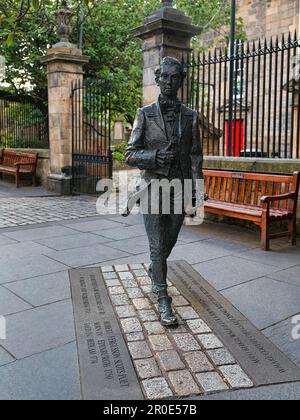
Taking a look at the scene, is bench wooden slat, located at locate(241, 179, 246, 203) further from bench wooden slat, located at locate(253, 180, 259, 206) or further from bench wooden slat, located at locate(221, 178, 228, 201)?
bench wooden slat, located at locate(221, 178, 228, 201)

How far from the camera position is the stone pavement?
280cm

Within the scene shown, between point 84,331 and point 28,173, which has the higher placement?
point 28,173

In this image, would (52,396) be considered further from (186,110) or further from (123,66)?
(123,66)

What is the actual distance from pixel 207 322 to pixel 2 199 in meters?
8.30

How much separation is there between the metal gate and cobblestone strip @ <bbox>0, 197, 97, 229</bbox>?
0.71 metres

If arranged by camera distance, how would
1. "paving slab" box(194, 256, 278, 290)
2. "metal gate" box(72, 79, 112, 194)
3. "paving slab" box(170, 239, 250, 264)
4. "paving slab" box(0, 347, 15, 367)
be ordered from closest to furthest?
"paving slab" box(0, 347, 15, 367), "paving slab" box(194, 256, 278, 290), "paving slab" box(170, 239, 250, 264), "metal gate" box(72, 79, 112, 194)

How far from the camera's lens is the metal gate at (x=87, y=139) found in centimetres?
1104

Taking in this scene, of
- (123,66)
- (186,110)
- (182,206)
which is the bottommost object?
(182,206)

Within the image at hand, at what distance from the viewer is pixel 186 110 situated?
3.66 metres

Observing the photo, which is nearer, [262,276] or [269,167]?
[262,276]

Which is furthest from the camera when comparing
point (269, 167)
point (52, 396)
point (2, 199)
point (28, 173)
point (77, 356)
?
point (28, 173)

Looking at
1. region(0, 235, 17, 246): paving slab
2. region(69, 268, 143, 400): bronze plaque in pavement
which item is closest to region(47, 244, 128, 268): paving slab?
region(0, 235, 17, 246): paving slab

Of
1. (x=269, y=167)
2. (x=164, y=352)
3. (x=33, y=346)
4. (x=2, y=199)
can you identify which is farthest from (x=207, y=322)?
(x=2, y=199)

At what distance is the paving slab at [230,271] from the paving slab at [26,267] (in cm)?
164
